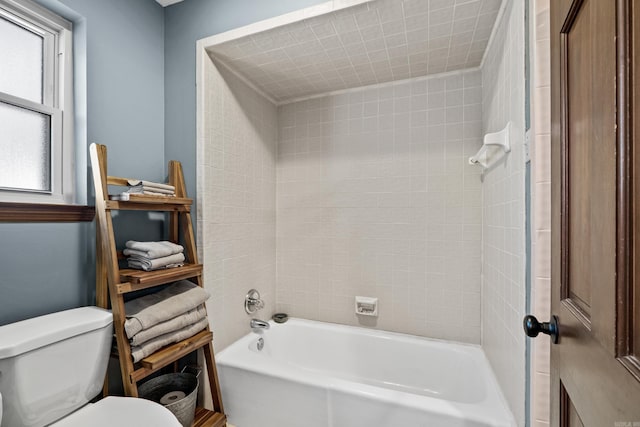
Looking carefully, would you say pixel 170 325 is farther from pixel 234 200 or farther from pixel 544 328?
pixel 544 328

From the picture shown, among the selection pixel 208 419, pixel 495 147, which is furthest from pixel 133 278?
pixel 495 147

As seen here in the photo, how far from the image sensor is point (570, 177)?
62cm

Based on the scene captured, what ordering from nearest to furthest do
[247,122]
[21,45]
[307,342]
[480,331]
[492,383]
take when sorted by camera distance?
[21,45], [492,383], [480,331], [247,122], [307,342]

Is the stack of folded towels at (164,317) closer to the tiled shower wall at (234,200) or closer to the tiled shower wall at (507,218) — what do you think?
the tiled shower wall at (234,200)

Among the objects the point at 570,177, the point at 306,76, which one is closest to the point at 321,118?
the point at 306,76

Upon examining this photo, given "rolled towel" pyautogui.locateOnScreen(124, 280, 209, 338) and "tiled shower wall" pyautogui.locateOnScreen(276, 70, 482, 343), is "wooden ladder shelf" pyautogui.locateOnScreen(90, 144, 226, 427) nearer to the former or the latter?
"rolled towel" pyautogui.locateOnScreen(124, 280, 209, 338)

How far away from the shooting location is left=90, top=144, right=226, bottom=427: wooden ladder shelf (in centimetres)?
116

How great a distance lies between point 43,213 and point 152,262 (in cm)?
43

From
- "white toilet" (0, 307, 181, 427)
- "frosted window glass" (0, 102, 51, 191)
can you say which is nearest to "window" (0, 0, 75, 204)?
"frosted window glass" (0, 102, 51, 191)

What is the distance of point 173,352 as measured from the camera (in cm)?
127

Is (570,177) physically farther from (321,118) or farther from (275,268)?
(275,268)

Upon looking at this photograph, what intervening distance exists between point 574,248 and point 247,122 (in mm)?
1830

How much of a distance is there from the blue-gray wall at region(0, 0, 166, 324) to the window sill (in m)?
0.03

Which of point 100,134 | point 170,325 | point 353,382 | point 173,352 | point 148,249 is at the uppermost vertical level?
point 100,134
